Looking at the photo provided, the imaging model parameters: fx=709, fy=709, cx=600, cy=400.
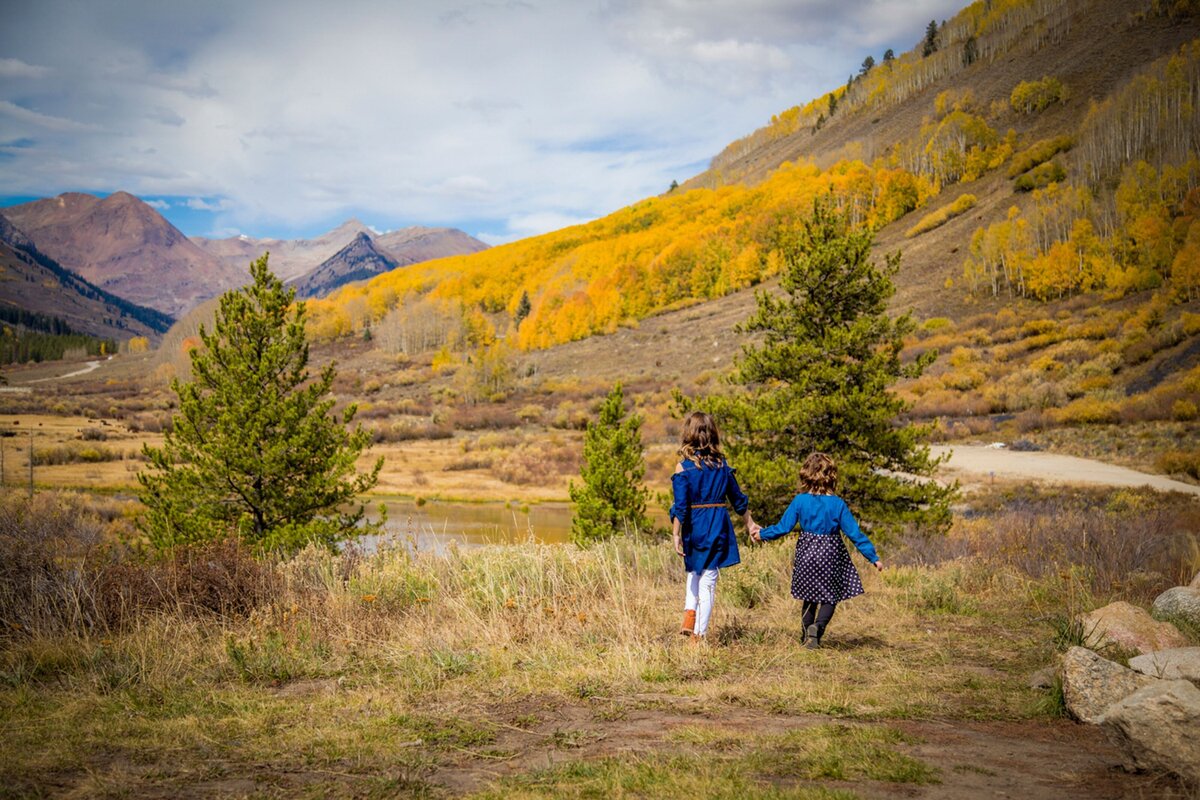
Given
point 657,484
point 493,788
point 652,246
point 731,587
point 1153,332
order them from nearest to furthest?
point 493,788, point 731,587, point 657,484, point 1153,332, point 652,246

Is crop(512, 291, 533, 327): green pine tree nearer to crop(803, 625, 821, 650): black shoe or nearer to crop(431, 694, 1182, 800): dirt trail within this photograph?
crop(803, 625, 821, 650): black shoe

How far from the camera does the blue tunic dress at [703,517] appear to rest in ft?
19.6

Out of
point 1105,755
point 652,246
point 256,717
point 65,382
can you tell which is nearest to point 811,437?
point 1105,755

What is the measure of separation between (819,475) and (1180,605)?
3814 millimetres

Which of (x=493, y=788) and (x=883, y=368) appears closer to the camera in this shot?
(x=493, y=788)

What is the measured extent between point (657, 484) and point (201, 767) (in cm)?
3345

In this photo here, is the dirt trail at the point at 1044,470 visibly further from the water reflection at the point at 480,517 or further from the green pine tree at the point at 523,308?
the green pine tree at the point at 523,308

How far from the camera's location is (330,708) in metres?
4.69

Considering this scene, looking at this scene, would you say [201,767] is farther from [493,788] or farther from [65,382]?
[65,382]

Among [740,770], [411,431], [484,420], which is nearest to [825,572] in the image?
[740,770]

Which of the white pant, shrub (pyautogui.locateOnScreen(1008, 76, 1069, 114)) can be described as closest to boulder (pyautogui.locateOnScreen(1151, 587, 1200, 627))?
the white pant

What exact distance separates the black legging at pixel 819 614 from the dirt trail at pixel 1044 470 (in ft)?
58.3

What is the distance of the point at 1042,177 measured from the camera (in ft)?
274

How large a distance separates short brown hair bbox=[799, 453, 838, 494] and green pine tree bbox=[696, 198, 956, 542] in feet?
20.4
